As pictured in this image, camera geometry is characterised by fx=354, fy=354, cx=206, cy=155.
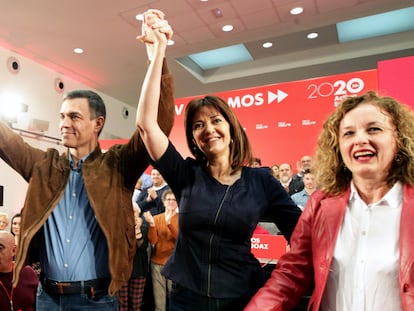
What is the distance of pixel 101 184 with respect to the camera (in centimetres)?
153

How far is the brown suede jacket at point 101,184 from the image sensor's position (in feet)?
4.79

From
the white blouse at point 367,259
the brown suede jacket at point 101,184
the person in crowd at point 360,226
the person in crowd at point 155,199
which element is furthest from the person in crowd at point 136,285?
the white blouse at point 367,259

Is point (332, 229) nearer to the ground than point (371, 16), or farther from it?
nearer to the ground

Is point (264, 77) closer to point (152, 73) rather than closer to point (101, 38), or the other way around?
point (101, 38)

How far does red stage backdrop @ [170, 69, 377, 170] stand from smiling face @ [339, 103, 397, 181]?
291 cm

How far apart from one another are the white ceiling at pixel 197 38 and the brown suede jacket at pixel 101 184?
4419 millimetres

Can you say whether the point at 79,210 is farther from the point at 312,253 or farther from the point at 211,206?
the point at 312,253

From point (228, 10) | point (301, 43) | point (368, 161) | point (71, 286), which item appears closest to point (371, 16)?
point (301, 43)

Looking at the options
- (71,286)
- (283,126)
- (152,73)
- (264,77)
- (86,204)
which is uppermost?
(264,77)

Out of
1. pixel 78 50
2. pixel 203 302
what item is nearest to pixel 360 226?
pixel 203 302

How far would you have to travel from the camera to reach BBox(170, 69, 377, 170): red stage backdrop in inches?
159

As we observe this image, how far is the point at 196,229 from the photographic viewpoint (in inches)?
55.4

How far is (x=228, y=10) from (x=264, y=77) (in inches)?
110

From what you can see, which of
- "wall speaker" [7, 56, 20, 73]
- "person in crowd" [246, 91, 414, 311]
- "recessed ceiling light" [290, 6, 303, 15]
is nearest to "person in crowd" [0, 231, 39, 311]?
"person in crowd" [246, 91, 414, 311]
